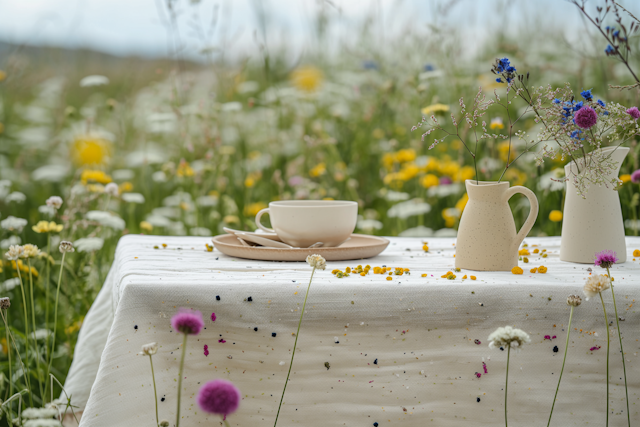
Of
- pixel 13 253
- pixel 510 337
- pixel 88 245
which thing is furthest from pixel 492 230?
pixel 88 245

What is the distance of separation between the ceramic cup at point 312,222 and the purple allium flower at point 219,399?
0.58 meters

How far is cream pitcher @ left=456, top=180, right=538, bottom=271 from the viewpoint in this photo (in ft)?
3.11

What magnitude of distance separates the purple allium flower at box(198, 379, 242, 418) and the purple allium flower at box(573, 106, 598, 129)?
0.68 metres

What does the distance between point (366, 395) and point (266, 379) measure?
150 mm

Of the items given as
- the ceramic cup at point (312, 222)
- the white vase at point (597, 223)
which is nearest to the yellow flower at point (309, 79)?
the ceramic cup at point (312, 222)

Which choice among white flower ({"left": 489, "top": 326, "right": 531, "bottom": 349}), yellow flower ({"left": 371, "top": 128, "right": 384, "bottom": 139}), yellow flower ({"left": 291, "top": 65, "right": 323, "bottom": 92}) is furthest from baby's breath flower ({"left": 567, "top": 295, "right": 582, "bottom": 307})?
yellow flower ({"left": 291, "top": 65, "right": 323, "bottom": 92})

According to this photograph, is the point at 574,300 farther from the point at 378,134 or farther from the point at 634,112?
the point at 378,134

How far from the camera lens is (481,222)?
0.96 meters

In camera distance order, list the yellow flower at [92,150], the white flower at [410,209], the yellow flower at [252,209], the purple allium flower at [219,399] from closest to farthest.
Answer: the purple allium flower at [219,399] < the white flower at [410,209] < the yellow flower at [252,209] < the yellow flower at [92,150]

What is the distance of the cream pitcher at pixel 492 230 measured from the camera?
95 centimetres

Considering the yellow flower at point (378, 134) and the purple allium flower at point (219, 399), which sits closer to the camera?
the purple allium flower at point (219, 399)

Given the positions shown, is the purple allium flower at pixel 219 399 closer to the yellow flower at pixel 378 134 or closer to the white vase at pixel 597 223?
the white vase at pixel 597 223

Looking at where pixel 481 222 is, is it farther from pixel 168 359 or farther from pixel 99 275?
pixel 99 275

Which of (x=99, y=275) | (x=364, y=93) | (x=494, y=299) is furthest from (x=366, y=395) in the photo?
(x=364, y=93)
